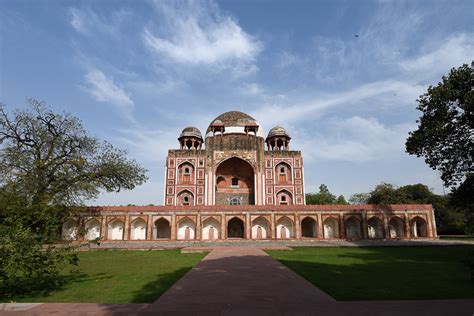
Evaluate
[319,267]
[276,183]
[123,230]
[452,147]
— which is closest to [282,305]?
[319,267]

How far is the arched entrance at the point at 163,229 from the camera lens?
101ft

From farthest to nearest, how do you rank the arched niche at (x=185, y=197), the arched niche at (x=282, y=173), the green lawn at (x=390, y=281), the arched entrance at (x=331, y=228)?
the arched niche at (x=282, y=173) < the arched niche at (x=185, y=197) < the arched entrance at (x=331, y=228) < the green lawn at (x=390, y=281)

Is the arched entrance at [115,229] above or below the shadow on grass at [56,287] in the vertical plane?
above

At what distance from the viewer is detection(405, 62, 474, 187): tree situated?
16.8 metres

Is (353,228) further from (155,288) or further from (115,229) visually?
(155,288)

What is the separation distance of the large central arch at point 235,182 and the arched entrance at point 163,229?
777cm

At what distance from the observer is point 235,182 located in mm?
38750

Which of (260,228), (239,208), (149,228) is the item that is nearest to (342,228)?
(260,228)

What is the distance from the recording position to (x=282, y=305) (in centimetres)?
590

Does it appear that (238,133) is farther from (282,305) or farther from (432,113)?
(282,305)

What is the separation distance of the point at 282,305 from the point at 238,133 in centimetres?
3396

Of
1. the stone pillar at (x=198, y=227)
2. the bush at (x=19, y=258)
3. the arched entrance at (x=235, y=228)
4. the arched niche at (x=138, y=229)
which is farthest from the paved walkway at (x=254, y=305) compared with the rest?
the arched entrance at (x=235, y=228)

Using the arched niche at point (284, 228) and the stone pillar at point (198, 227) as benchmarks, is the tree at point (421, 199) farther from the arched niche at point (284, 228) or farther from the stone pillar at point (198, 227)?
the stone pillar at point (198, 227)

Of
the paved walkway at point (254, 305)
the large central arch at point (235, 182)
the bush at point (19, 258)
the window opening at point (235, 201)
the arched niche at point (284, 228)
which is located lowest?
the paved walkway at point (254, 305)
